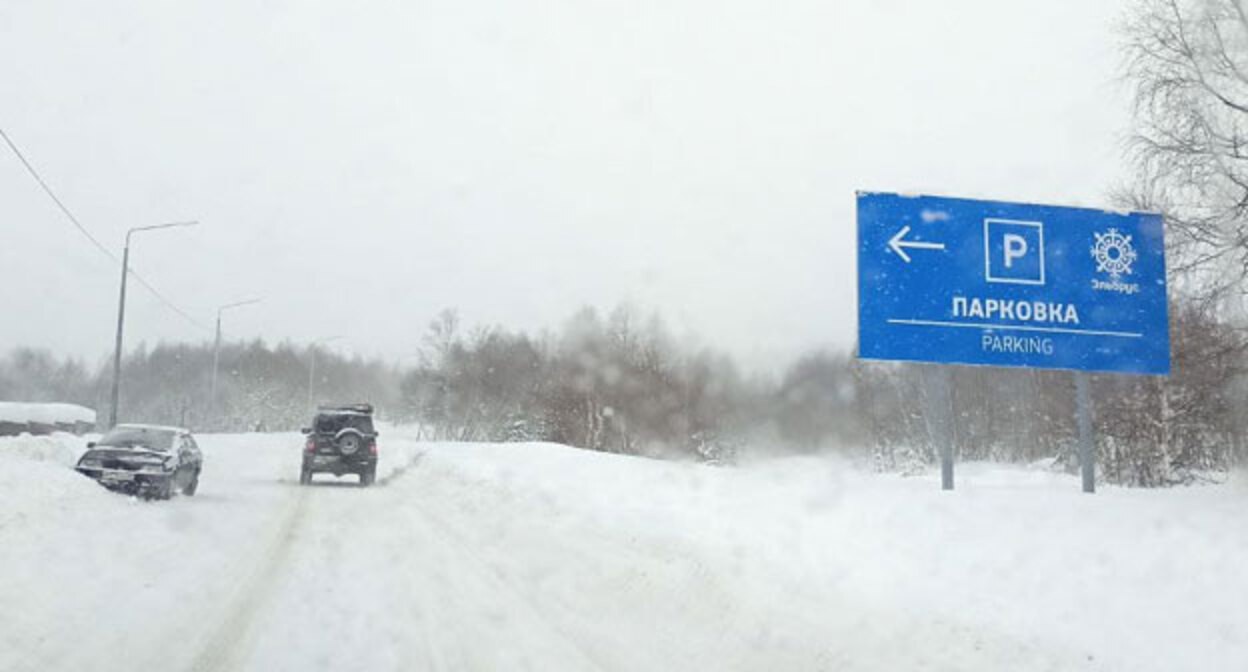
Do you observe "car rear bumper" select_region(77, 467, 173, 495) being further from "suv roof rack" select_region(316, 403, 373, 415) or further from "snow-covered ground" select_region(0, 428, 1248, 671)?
"suv roof rack" select_region(316, 403, 373, 415)

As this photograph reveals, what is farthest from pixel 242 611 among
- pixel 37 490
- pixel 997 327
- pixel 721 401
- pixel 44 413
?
pixel 44 413

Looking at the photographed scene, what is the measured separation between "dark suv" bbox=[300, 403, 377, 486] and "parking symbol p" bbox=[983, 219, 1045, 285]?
1874 centimetres

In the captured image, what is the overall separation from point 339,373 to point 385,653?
116 meters

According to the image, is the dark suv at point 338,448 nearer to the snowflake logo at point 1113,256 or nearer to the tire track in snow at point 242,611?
the tire track in snow at point 242,611

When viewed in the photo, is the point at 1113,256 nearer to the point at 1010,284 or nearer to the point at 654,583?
the point at 1010,284

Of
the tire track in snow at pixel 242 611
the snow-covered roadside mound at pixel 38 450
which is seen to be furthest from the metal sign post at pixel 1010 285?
the snow-covered roadside mound at pixel 38 450

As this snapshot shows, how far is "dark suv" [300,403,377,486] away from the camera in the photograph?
91.9 feet

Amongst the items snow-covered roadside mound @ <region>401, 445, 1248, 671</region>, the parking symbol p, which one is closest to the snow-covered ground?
snow-covered roadside mound @ <region>401, 445, 1248, 671</region>

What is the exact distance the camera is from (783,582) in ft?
33.2

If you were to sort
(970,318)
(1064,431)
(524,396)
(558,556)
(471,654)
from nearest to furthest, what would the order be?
1. (471,654)
2. (558,556)
3. (970,318)
4. (1064,431)
5. (524,396)

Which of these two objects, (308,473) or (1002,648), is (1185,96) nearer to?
(1002,648)

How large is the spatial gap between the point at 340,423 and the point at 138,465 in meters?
8.68

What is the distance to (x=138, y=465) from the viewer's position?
1986cm

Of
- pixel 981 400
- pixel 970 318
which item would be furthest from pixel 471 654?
pixel 981 400
